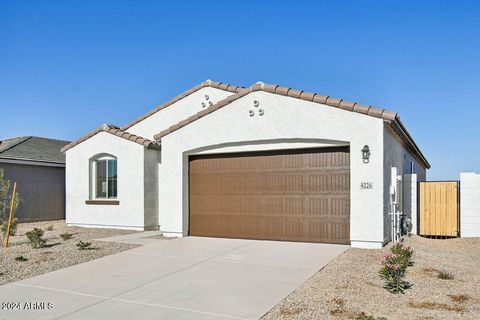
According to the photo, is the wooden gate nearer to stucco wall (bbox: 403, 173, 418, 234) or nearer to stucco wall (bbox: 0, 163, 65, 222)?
stucco wall (bbox: 403, 173, 418, 234)

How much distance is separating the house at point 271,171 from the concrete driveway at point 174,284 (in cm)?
126

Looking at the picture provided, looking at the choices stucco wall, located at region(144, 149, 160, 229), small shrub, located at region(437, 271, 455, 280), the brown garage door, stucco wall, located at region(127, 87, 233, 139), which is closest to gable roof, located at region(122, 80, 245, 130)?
stucco wall, located at region(127, 87, 233, 139)

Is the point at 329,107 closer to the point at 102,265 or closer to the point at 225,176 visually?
the point at 225,176

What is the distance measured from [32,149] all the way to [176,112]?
849 cm

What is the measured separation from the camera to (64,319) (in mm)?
5066

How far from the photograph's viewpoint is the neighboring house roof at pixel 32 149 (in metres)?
17.8

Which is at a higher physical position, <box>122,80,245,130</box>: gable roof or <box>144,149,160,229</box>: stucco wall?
<box>122,80,245,130</box>: gable roof

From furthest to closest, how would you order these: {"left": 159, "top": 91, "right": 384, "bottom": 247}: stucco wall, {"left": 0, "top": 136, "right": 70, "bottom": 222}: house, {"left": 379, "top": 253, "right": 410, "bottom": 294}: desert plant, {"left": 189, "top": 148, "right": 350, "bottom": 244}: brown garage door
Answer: {"left": 0, "top": 136, "right": 70, "bottom": 222}: house < {"left": 189, "top": 148, "right": 350, "bottom": 244}: brown garage door < {"left": 159, "top": 91, "right": 384, "bottom": 247}: stucco wall < {"left": 379, "top": 253, "right": 410, "bottom": 294}: desert plant

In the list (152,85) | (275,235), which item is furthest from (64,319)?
(152,85)

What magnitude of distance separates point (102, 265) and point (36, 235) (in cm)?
356

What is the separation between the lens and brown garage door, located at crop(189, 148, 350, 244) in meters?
10.6

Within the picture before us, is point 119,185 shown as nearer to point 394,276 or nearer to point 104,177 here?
point 104,177

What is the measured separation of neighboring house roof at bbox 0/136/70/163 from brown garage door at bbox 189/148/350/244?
32.3ft

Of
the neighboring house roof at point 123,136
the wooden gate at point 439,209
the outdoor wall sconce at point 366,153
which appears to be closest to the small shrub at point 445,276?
the outdoor wall sconce at point 366,153
